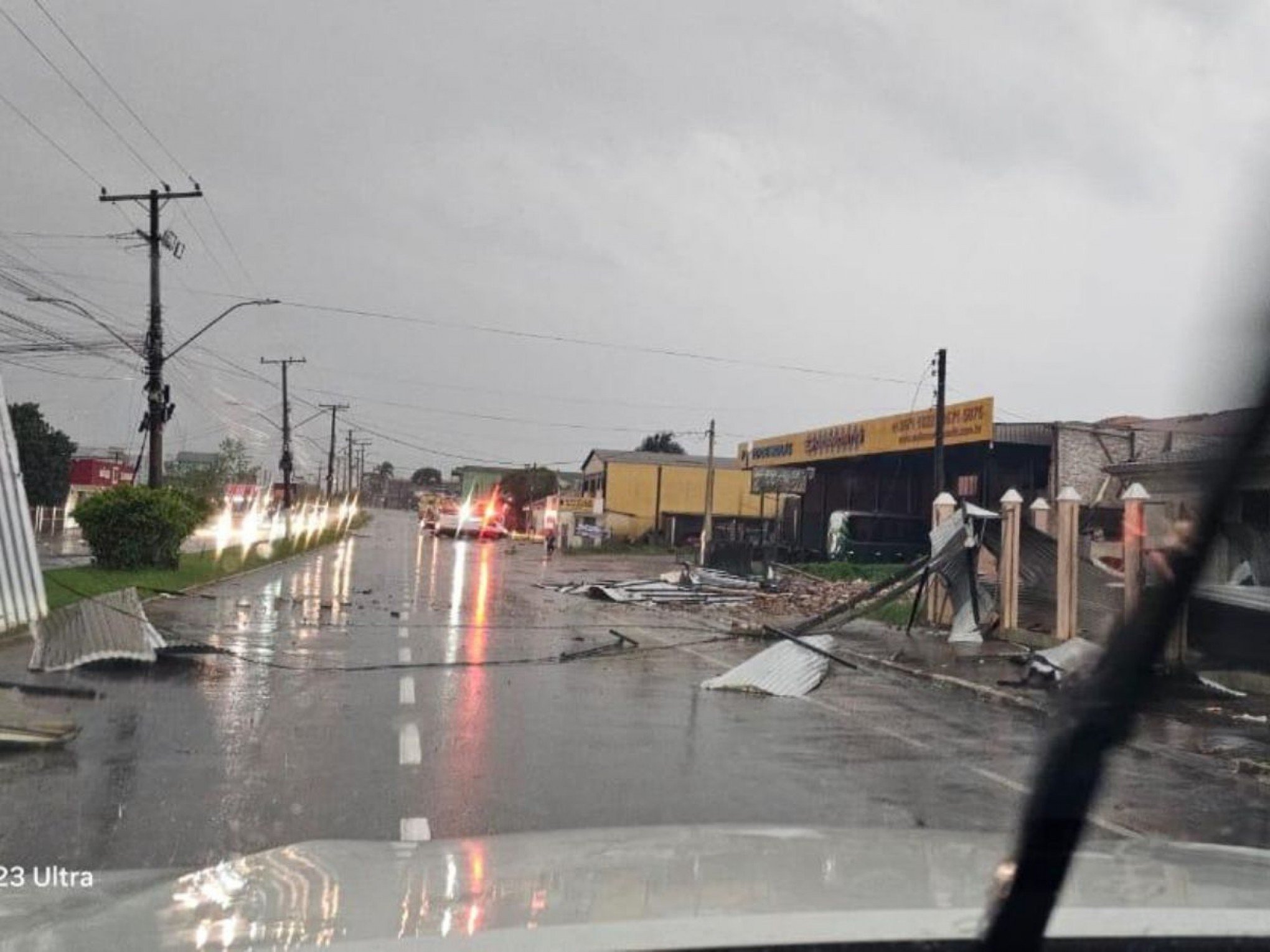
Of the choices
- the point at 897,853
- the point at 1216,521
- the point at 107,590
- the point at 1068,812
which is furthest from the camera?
the point at 107,590

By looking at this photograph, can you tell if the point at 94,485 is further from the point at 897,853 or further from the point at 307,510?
the point at 897,853

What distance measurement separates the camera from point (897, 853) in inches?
145

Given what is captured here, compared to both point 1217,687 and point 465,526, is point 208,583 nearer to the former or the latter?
point 1217,687

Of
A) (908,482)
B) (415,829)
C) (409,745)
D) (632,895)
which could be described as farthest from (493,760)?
(908,482)

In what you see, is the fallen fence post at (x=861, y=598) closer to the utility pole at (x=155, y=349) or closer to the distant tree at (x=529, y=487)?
the utility pole at (x=155, y=349)

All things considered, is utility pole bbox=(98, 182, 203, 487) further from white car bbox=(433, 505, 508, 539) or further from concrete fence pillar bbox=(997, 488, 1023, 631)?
white car bbox=(433, 505, 508, 539)

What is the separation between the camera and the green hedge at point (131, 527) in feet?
90.9

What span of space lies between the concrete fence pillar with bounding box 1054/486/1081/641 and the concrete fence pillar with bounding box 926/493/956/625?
10.6 feet

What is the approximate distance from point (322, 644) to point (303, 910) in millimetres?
13205

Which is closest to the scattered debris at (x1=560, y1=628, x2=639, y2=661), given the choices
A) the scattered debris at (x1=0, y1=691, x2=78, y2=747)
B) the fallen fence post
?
the fallen fence post

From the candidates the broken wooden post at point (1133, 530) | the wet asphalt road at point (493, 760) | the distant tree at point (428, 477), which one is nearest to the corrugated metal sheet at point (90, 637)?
the wet asphalt road at point (493, 760)

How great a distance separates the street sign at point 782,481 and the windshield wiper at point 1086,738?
139 feet

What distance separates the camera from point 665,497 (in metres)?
71.0

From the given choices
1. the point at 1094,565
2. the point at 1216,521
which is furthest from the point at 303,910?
the point at 1094,565
